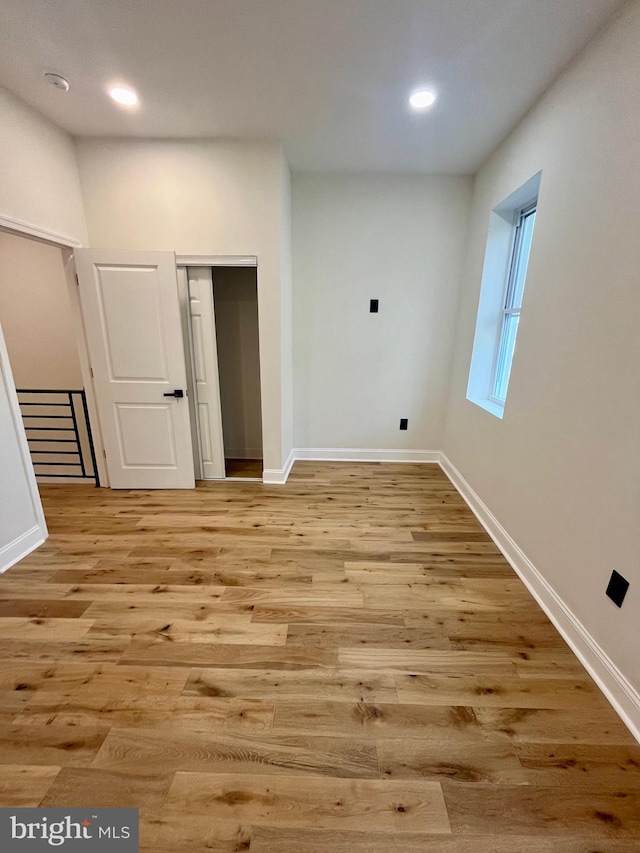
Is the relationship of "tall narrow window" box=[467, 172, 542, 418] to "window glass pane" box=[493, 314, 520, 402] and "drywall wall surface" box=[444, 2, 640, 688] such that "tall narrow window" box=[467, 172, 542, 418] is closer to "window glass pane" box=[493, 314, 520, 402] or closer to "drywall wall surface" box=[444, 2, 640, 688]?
"window glass pane" box=[493, 314, 520, 402]

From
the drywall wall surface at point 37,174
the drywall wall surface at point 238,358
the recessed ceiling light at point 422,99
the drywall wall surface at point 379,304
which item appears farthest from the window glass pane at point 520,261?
the drywall wall surface at point 37,174

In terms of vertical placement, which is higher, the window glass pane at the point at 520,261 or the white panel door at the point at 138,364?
the window glass pane at the point at 520,261

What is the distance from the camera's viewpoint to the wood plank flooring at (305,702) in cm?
107

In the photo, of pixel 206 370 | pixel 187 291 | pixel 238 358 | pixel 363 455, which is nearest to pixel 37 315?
pixel 187 291

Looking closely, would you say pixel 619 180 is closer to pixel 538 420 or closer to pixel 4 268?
pixel 538 420

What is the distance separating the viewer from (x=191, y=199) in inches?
108

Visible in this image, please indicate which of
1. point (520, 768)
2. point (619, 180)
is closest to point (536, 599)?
point (520, 768)

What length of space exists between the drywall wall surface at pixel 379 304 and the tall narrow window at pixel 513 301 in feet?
2.01

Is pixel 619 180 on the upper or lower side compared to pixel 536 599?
upper

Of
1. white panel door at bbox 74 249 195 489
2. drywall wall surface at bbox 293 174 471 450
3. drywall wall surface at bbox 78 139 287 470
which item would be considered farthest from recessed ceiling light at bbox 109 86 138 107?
drywall wall surface at bbox 293 174 471 450

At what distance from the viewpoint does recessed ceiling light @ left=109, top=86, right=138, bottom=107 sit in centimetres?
209

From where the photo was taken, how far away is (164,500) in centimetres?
300

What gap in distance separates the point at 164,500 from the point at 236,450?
1.28m

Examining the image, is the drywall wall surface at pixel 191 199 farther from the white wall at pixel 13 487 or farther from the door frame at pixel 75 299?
the white wall at pixel 13 487
